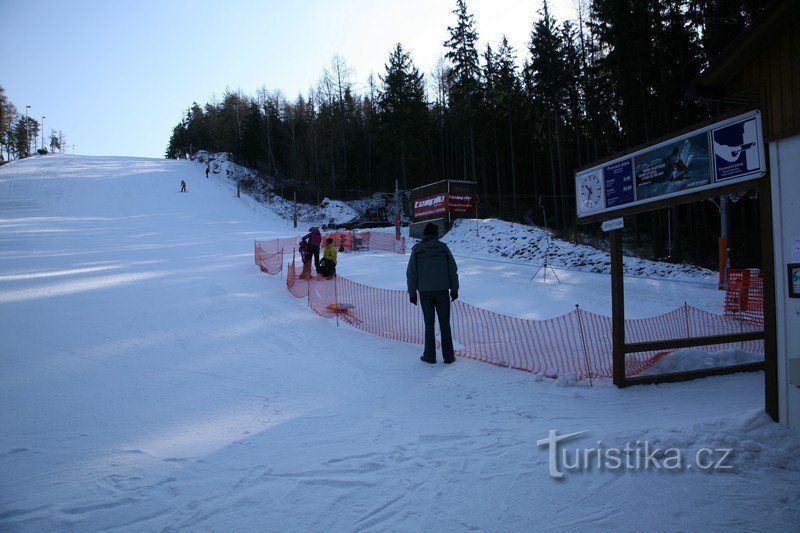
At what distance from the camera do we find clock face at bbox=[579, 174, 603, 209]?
20.9 feet

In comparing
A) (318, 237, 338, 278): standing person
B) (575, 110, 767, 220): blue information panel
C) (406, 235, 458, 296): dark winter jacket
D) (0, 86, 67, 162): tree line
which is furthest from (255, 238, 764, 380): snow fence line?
(0, 86, 67, 162): tree line

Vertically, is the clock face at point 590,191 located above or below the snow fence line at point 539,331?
above

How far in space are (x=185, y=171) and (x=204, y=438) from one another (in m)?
58.2

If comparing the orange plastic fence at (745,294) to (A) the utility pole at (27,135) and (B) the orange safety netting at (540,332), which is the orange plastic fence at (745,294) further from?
(A) the utility pole at (27,135)

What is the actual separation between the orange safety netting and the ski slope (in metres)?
0.54

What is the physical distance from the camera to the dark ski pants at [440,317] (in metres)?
6.78

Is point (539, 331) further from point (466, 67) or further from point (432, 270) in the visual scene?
point (466, 67)

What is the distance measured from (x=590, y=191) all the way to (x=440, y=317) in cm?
277

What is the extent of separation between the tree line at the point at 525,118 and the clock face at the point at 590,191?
13.9ft

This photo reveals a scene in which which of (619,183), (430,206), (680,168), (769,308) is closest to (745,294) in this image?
(619,183)

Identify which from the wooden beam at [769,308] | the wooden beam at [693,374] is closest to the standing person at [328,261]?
the wooden beam at [693,374]

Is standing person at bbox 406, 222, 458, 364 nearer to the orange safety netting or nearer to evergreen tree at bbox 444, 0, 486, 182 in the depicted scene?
the orange safety netting

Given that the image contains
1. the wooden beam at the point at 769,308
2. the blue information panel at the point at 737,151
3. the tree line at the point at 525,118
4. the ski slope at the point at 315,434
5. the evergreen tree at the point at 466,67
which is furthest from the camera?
the evergreen tree at the point at 466,67

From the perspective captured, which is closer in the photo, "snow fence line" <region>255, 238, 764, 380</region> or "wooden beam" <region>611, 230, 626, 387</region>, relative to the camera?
"wooden beam" <region>611, 230, 626, 387</region>
